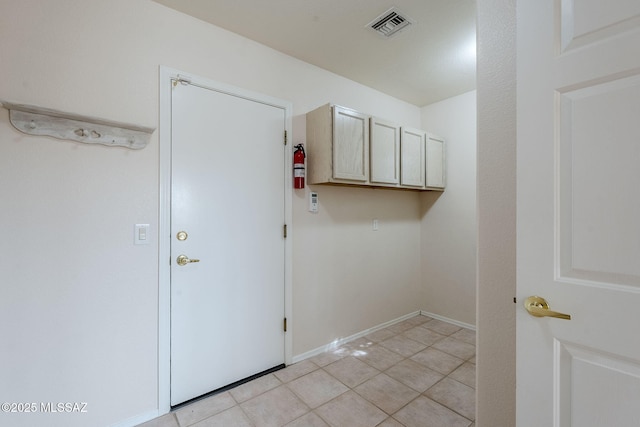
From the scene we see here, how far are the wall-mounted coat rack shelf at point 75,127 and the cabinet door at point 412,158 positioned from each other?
89.1 inches

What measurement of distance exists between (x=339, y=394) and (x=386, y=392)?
13.6 inches

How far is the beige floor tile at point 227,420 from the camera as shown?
175 cm

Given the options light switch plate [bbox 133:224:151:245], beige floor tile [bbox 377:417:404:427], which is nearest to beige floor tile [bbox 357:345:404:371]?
beige floor tile [bbox 377:417:404:427]

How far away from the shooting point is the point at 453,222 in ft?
11.2

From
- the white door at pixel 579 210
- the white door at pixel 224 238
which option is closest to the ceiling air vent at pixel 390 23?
the white door at pixel 224 238

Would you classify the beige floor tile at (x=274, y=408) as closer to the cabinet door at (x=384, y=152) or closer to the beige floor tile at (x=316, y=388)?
the beige floor tile at (x=316, y=388)

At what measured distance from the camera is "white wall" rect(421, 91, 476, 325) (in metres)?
3.25

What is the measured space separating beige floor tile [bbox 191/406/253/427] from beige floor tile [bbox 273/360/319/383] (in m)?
0.44

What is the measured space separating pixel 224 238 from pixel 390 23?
197cm

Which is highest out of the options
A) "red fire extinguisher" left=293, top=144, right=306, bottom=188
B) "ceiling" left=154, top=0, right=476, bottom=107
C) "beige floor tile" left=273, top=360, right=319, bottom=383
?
"ceiling" left=154, top=0, right=476, bottom=107

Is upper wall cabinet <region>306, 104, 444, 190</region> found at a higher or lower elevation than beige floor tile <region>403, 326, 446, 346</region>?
higher

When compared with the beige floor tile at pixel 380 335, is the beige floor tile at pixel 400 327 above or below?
below

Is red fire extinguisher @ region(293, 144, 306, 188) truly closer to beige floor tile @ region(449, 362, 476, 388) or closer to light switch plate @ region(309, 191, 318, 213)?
light switch plate @ region(309, 191, 318, 213)

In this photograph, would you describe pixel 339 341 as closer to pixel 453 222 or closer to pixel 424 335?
pixel 424 335
